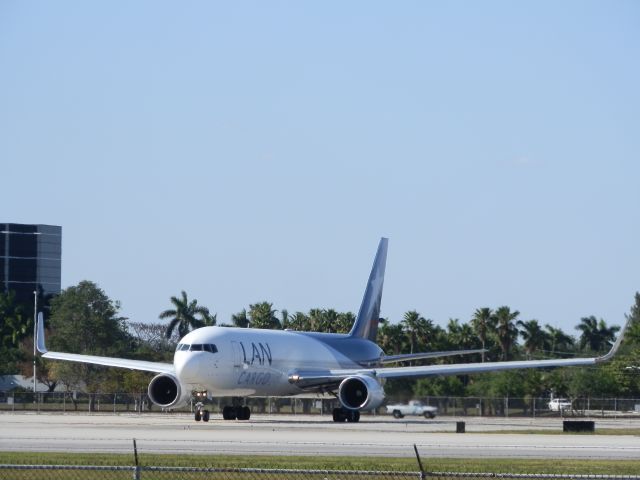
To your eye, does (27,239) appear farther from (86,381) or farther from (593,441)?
→ (593,441)

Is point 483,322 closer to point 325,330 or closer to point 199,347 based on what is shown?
point 325,330

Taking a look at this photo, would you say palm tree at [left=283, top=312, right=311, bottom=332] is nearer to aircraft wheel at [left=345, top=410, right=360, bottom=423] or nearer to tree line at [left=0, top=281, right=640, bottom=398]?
tree line at [left=0, top=281, right=640, bottom=398]

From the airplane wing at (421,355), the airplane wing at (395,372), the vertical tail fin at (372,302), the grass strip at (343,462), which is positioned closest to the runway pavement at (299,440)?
the grass strip at (343,462)

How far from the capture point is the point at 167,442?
35875 millimetres

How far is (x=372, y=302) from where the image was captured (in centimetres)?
6931

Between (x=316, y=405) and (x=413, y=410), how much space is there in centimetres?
1015

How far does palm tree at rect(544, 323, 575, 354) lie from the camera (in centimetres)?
13912

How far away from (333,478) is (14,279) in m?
116

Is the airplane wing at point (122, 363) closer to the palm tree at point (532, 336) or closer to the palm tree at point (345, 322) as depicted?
the palm tree at point (345, 322)

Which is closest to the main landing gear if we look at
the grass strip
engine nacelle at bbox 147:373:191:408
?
engine nacelle at bbox 147:373:191:408

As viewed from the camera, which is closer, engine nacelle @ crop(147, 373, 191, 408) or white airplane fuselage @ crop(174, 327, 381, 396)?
white airplane fuselage @ crop(174, 327, 381, 396)

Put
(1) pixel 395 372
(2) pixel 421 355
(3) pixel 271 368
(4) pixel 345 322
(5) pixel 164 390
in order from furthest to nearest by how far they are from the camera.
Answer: (4) pixel 345 322
(2) pixel 421 355
(1) pixel 395 372
(3) pixel 271 368
(5) pixel 164 390

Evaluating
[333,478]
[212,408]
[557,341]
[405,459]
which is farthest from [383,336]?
[333,478]

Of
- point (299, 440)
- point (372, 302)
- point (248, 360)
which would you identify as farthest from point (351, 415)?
point (299, 440)
